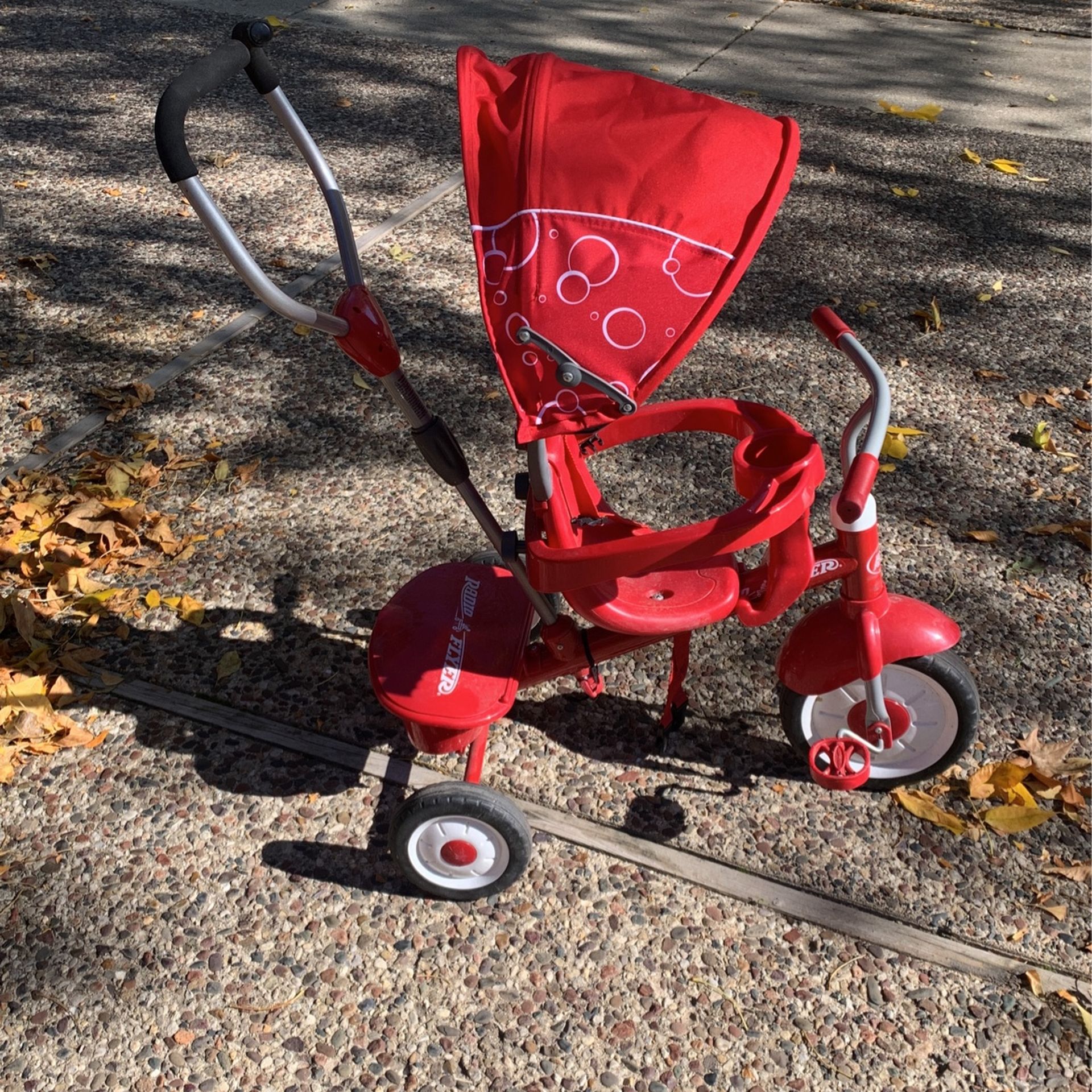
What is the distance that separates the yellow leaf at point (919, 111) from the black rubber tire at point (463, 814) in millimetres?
5144

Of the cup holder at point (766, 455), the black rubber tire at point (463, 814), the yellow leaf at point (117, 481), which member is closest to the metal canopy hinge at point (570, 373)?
the cup holder at point (766, 455)

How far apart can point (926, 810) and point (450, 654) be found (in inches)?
44.6

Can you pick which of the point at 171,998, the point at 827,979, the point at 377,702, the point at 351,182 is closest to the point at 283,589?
the point at 377,702

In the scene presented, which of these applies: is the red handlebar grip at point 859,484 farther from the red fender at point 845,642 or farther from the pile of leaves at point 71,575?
the pile of leaves at point 71,575

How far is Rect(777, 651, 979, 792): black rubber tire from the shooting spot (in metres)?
2.33

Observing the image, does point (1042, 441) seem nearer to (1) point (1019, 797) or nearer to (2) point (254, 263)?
(1) point (1019, 797)

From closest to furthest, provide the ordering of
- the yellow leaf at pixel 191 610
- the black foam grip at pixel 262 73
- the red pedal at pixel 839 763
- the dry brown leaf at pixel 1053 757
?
1. the black foam grip at pixel 262 73
2. the red pedal at pixel 839 763
3. the dry brown leaf at pixel 1053 757
4. the yellow leaf at pixel 191 610

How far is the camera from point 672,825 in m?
2.47

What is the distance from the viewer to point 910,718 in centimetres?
241

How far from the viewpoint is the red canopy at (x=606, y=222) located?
1.73m

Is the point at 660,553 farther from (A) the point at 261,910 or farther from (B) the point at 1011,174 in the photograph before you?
(B) the point at 1011,174

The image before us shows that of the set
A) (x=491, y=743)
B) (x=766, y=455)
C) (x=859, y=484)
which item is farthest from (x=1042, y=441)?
(x=491, y=743)

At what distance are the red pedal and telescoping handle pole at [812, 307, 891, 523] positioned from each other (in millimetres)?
532

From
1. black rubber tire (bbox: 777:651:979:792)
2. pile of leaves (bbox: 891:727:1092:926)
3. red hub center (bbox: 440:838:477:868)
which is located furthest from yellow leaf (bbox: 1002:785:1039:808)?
red hub center (bbox: 440:838:477:868)
